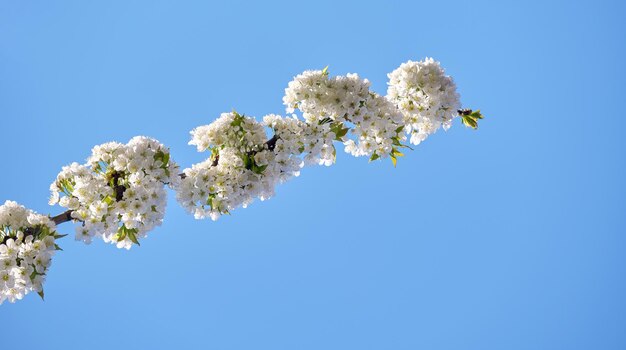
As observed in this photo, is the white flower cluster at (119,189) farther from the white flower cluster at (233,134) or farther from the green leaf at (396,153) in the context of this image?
the green leaf at (396,153)

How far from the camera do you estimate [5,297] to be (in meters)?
5.23

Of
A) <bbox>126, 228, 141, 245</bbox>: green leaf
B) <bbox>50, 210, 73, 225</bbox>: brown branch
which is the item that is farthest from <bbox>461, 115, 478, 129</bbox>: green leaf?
<bbox>50, 210, 73, 225</bbox>: brown branch

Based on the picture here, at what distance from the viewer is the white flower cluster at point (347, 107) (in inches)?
255

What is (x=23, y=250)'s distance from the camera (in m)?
5.05

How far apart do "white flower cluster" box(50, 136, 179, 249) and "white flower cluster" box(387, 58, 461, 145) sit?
3059 mm

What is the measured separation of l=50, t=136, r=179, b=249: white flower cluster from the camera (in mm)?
5410

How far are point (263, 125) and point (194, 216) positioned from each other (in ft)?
4.36

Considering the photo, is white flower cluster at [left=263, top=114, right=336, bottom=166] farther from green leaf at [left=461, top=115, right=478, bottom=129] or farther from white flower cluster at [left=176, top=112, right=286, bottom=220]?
green leaf at [left=461, top=115, right=478, bottom=129]

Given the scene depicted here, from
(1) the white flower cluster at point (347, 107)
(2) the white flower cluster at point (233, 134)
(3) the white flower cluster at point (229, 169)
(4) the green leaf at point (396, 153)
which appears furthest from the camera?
(4) the green leaf at point (396, 153)

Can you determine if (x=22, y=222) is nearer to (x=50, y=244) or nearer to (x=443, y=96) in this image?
(x=50, y=244)

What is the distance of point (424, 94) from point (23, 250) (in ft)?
16.1

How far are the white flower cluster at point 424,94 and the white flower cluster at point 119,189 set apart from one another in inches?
120

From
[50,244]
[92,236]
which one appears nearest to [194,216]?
[92,236]

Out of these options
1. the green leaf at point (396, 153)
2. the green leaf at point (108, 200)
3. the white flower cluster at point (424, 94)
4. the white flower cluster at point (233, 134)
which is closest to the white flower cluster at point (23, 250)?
the green leaf at point (108, 200)
